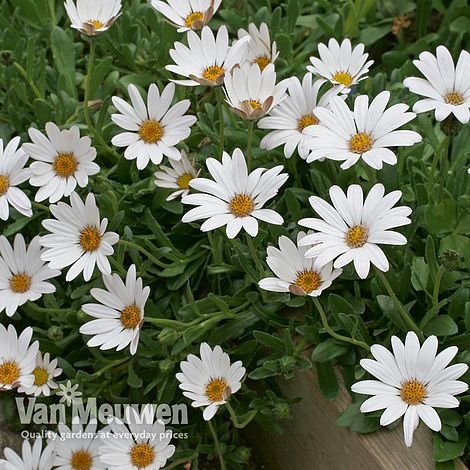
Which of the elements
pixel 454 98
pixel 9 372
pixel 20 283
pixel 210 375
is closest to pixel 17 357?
pixel 9 372

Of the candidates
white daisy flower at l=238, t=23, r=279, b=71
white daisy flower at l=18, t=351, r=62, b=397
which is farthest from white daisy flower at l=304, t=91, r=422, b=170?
white daisy flower at l=18, t=351, r=62, b=397

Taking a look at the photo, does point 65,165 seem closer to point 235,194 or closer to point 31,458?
point 235,194

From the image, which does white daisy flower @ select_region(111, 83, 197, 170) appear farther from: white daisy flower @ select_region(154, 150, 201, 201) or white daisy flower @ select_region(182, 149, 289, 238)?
white daisy flower @ select_region(182, 149, 289, 238)

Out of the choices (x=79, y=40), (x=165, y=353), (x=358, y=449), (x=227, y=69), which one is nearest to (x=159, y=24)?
(x=79, y=40)

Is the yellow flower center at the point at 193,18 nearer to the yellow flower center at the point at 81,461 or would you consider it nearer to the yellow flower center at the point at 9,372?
the yellow flower center at the point at 9,372

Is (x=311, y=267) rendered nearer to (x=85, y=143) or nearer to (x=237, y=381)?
(x=237, y=381)

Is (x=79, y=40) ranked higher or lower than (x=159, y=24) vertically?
higher

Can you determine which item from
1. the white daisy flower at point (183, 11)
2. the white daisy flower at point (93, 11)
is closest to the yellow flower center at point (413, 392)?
the white daisy flower at point (183, 11)
